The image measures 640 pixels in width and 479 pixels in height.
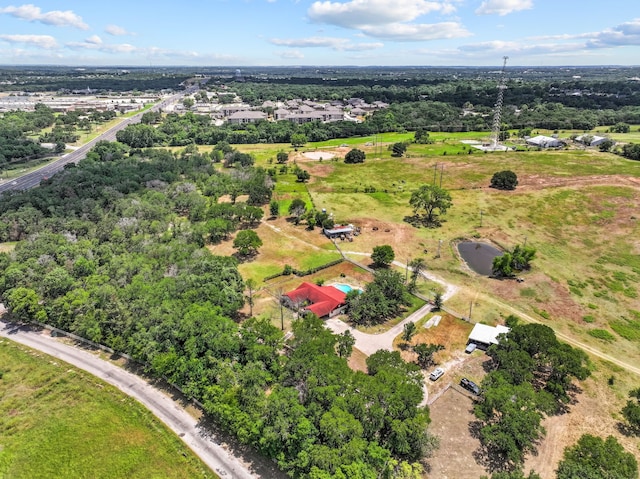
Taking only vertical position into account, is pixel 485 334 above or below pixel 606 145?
below

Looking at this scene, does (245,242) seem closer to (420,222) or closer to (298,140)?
(420,222)

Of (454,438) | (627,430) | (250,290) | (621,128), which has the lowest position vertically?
(627,430)

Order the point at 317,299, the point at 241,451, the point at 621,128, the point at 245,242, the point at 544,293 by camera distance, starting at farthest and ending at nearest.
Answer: the point at 621,128 → the point at 245,242 → the point at 544,293 → the point at 317,299 → the point at 241,451

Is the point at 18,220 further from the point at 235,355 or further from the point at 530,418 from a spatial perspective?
the point at 530,418

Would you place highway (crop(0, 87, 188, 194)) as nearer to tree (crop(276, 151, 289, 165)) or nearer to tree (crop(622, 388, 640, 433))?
tree (crop(276, 151, 289, 165))

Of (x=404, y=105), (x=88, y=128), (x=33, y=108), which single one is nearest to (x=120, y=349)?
(x=88, y=128)

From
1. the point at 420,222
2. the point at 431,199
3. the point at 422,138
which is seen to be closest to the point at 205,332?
the point at 420,222

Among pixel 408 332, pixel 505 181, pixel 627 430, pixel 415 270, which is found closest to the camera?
pixel 627 430
